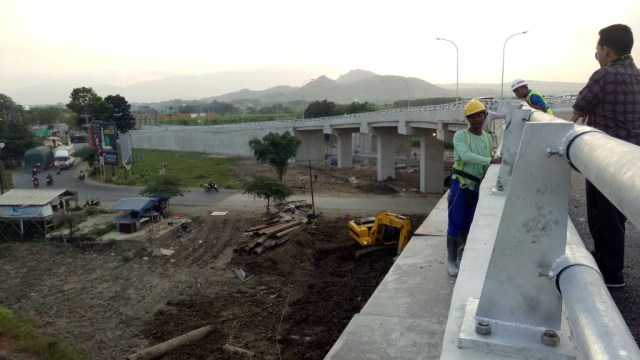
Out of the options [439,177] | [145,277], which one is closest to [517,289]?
[145,277]

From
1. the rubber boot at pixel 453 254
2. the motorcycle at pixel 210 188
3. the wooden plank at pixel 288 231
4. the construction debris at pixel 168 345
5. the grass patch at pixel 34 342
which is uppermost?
the rubber boot at pixel 453 254

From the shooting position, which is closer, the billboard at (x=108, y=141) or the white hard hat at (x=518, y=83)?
the white hard hat at (x=518, y=83)

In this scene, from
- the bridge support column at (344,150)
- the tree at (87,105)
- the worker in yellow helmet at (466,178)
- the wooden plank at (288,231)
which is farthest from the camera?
the tree at (87,105)

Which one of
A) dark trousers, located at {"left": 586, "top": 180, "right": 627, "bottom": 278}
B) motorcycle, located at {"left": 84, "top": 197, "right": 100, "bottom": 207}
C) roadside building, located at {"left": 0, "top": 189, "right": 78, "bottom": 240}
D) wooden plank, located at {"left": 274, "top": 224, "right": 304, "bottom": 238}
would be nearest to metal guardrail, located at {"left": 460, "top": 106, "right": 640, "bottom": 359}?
dark trousers, located at {"left": 586, "top": 180, "right": 627, "bottom": 278}

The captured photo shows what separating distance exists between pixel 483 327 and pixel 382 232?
1455 centimetres

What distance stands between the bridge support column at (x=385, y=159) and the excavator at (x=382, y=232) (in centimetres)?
2138

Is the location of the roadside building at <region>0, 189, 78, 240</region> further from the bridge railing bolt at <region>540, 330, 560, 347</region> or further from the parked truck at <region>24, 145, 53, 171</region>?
the bridge railing bolt at <region>540, 330, 560, 347</region>

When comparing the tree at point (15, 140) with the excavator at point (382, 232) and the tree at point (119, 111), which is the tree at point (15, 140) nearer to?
the tree at point (119, 111)

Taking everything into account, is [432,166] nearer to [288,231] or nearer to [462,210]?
[288,231]

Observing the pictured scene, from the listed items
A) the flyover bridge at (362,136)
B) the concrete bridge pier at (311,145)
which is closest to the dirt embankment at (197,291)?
the flyover bridge at (362,136)

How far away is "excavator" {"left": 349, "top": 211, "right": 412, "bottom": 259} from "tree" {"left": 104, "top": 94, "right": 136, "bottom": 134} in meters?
55.0

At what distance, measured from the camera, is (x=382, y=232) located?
16.6 meters

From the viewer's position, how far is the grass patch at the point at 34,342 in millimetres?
12133

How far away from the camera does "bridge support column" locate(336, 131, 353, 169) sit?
159 ft
